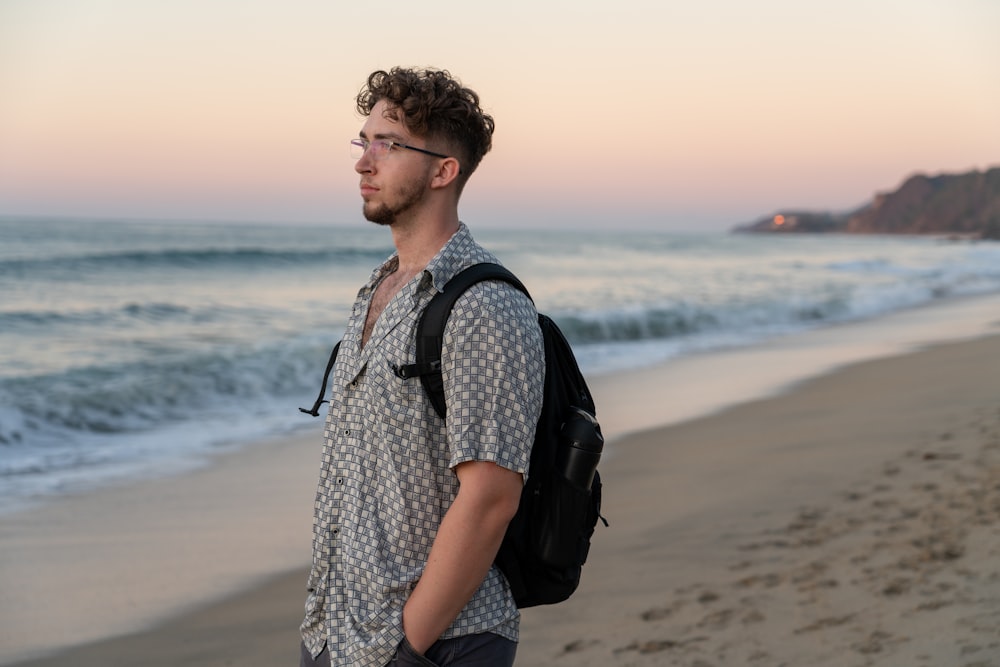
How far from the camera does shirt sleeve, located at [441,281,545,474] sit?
1787mm

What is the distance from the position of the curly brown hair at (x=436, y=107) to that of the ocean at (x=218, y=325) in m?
5.83

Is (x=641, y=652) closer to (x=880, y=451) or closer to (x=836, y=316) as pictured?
(x=880, y=451)

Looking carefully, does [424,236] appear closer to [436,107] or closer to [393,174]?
[393,174]

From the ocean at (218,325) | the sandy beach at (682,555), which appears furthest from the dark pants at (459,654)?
the ocean at (218,325)

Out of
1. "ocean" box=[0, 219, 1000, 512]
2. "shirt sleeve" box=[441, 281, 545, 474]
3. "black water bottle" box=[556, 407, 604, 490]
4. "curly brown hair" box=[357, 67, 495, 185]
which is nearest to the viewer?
"shirt sleeve" box=[441, 281, 545, 474]

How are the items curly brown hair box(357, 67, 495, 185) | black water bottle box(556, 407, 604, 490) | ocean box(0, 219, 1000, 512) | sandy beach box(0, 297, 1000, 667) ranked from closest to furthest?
black water bottle box(556, 407, 604, 490) < curly brown hair box(357, 67, 495, 185) < sandy beach box(0, 297, 1000, 667) < ocean box(0, 219, 1000, 512)

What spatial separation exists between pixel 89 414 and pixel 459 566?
29.6 feet

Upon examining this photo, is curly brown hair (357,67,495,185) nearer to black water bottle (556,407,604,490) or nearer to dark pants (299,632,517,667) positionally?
black water bottle (556,407,604,490)

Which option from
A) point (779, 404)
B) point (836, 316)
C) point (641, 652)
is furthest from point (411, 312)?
point (836, 316)

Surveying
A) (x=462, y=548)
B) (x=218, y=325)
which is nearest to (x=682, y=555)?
(x=462, y=548)

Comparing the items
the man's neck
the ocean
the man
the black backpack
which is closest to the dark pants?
the man

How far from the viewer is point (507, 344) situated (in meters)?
1.81

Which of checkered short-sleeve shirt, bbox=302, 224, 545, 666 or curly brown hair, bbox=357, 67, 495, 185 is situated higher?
curly brown hair, bbox=357, 67, 495, 185

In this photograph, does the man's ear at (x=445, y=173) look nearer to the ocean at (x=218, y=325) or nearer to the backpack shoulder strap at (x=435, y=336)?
the backpack shoulder strap at (x=435, y=336)
